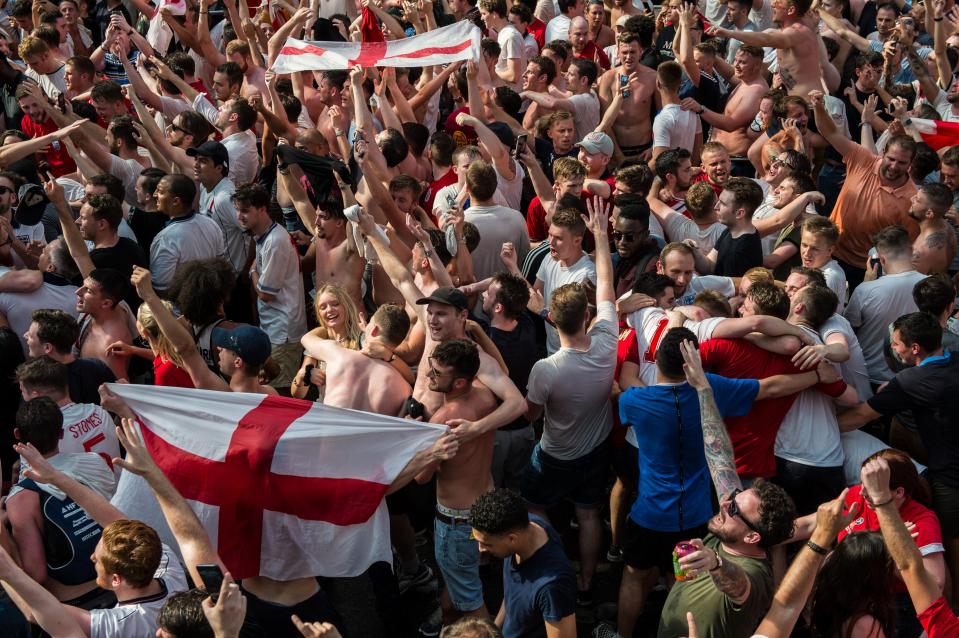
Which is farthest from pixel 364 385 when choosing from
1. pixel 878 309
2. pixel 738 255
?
pixel 878 309

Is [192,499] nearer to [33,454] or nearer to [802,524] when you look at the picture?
[33,454]

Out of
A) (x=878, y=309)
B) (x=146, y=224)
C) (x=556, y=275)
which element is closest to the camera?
(x=878, y=309)

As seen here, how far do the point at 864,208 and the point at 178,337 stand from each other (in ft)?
17.8

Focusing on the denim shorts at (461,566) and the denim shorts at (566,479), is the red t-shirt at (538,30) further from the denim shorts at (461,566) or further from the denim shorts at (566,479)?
the denim shorts at (461,566)

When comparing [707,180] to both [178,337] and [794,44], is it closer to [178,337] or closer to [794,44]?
[794,44]

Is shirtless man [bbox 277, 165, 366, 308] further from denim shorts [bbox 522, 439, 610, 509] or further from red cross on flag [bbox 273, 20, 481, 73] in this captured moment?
red cross on flag [bbox 273, 20, 481, 73]

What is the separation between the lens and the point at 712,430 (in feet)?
18.8

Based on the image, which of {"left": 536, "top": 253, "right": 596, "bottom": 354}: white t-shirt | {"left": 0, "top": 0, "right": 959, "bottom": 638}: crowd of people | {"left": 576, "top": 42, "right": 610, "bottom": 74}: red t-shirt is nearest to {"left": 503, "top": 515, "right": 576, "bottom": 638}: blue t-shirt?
{"left": 0, "top": 0, "right": 959, "bottom": 638}: crowd of people

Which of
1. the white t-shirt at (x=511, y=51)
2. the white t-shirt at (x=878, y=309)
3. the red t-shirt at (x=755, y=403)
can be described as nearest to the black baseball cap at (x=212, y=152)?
the white t-shirt at (x=511, y=51)

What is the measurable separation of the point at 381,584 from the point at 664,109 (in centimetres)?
545

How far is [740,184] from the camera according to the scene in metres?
7.73

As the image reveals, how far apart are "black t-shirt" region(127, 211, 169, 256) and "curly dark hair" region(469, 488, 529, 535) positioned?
446 centimetres

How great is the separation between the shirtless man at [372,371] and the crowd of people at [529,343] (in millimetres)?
20

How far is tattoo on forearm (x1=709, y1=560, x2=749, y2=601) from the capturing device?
4691 millimetres
